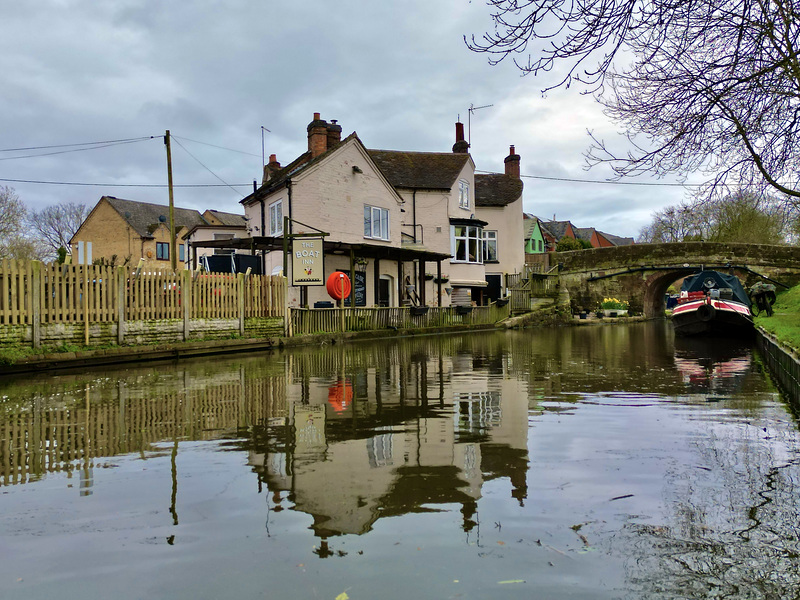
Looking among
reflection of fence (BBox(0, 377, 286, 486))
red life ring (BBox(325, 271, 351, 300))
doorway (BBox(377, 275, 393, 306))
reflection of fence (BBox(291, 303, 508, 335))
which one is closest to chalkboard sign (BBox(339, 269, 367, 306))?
doorway (BBox(377, 275, 393, 306))

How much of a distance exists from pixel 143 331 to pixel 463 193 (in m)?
24.8

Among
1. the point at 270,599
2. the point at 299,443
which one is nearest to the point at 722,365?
the point at 299,443

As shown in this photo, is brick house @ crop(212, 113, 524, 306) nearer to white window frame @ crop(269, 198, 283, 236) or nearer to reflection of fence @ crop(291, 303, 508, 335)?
white window frame @ crop(269, 198, 283, 236)

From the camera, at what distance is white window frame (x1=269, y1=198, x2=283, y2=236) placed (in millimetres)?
27484

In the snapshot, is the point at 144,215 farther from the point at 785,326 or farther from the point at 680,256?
Answer: the point at 785,326

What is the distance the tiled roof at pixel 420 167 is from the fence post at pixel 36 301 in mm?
22710

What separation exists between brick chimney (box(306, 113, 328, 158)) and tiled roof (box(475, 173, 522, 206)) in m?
14.2

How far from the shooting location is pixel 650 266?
146 feet

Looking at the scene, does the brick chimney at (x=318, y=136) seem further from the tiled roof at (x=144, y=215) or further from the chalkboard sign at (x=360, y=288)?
the tiled roof at (x=144, y=215)

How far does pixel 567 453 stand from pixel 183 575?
348cm

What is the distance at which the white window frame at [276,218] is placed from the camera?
27484 millimetres

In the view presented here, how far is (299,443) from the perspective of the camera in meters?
5.82

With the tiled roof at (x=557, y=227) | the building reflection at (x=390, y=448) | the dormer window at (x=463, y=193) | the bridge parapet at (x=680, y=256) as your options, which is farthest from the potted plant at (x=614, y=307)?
the tiled roof at (x=557, y=227)

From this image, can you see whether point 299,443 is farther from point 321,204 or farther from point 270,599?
point 321,204
